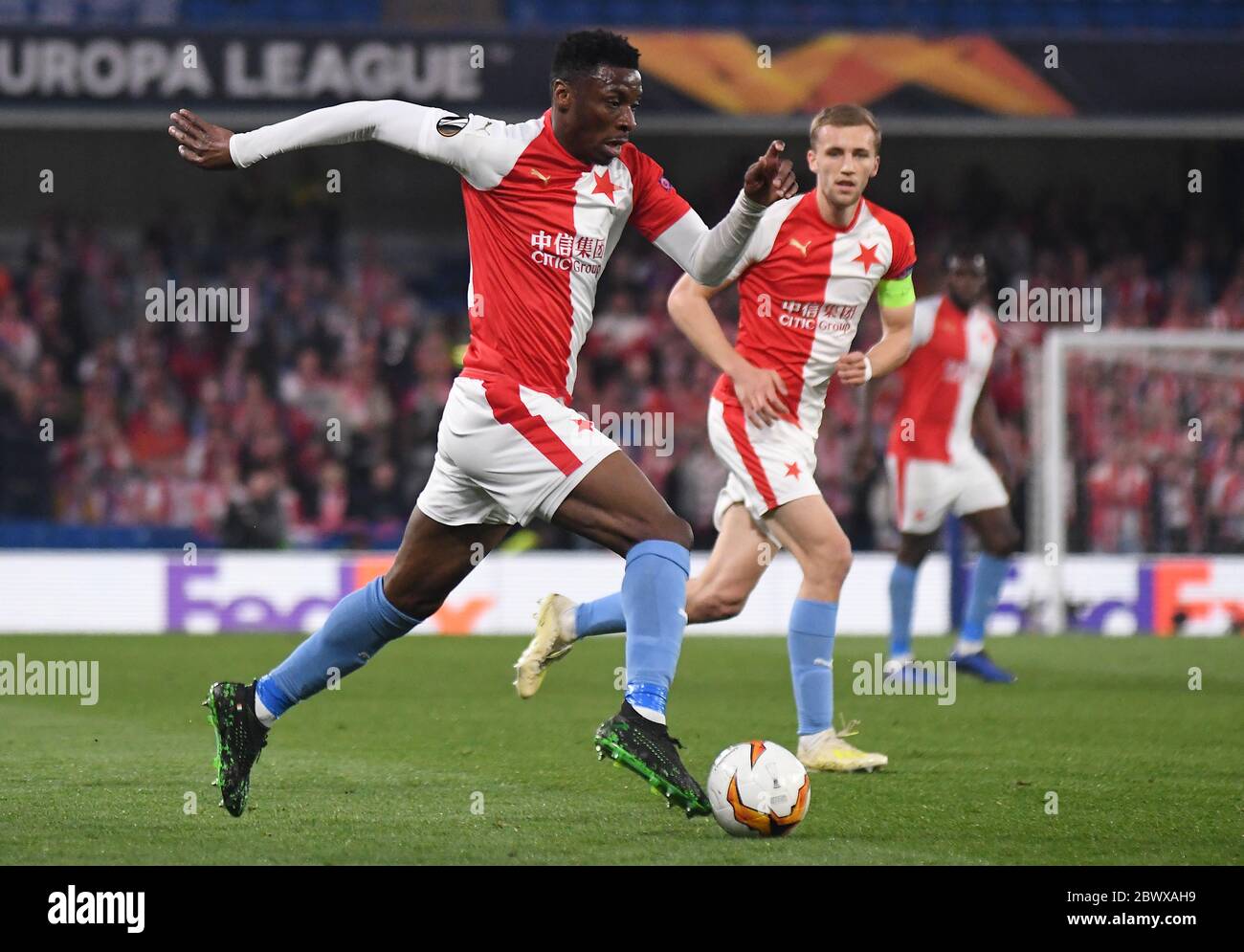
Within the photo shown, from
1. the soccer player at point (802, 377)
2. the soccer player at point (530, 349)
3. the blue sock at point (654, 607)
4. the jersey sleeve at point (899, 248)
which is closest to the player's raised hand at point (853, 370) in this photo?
the soccer player at point (802, 377)

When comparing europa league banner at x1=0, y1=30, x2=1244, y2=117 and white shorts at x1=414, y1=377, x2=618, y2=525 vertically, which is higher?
europa league banner at x1=0, y1=30, x2=1244, y2=117

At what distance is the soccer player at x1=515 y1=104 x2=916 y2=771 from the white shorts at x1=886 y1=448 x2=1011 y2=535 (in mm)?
3036

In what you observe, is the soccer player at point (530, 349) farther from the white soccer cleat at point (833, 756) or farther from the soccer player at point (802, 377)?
the white soccer cleat at point (833, 756)

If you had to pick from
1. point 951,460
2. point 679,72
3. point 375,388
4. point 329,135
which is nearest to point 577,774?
point 329,135

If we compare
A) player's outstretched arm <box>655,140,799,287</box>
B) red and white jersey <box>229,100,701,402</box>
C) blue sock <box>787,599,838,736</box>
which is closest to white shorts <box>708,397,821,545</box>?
blue sock <box>787,599,838,736</box>

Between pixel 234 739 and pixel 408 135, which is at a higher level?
pixel 408 135

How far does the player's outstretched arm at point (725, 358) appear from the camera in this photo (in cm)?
564

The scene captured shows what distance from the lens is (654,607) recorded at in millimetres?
4848

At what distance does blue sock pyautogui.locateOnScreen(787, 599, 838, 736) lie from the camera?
20.4ft

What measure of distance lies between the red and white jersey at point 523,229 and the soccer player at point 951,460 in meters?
4.82

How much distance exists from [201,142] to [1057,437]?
9.72 metres

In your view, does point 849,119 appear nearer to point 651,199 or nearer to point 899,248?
point 899,248

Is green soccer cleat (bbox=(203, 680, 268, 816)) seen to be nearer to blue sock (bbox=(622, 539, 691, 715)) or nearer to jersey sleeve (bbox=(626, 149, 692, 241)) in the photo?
blue sock (bbox=(622, 539, 691, 715))
